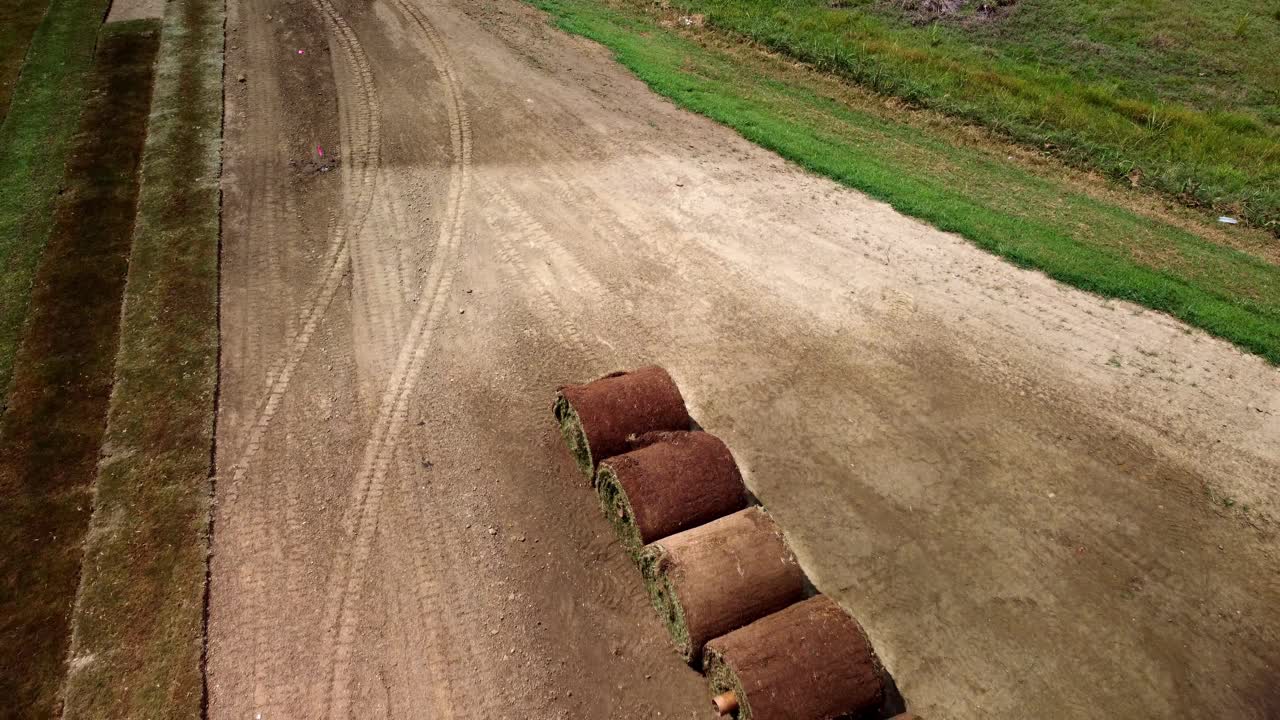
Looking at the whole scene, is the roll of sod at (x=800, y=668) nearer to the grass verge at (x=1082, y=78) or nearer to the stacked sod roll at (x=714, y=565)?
the stacked sod roll at (x=714, y=565)

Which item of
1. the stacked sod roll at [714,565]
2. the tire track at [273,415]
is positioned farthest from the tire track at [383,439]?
the stacked sod roll at [714,565]

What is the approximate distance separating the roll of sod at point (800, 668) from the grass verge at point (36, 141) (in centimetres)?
1231

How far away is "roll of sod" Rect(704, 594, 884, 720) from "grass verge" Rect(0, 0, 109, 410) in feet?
40.4

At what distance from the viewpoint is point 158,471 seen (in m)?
10.6

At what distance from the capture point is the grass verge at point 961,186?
46.9 feet

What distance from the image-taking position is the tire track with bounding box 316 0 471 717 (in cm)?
885

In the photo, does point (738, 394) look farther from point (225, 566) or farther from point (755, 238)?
point (225, 566)

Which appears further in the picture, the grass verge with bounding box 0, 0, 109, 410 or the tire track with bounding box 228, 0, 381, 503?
the grass verge with bounding box 0, 0, 109, 410

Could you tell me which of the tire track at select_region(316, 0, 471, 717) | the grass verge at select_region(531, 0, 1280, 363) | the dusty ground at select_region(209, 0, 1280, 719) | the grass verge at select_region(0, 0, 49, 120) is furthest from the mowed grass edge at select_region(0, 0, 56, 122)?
the grass verge at select_region(531, 0, 1280, 363)

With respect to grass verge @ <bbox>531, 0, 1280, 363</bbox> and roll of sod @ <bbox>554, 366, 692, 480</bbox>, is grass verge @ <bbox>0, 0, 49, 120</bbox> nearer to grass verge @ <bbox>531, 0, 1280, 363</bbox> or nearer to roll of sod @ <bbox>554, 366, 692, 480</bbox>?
grass verge @ <bbox>531, 0, 1280, 363</bbox>

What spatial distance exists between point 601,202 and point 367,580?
32.2 ft

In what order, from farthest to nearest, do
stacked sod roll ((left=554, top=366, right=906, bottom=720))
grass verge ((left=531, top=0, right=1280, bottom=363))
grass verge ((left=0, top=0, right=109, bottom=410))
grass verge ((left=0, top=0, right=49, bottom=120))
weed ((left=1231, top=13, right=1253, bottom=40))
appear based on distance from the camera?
weed ((left=1231, top=13, right=1253, bottom=40))
grass verge ((left=0, top=0, right=49, bottom=120))
grass verge ((left=531, top=0, right=1280, bottom=363))
grass verge ((left=0, top=0, right=109, bottom=410))
stacked sod roll ((left=554, top=366, right=906, bottom=720))

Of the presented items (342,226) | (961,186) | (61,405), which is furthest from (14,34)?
(961,186)

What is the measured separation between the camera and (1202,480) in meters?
11.1
